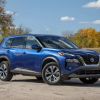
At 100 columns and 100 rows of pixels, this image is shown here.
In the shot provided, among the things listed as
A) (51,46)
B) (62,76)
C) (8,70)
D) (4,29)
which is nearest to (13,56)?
(8,70)

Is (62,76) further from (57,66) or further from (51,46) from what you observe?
(51,46)

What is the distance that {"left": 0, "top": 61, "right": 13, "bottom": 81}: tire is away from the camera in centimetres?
1087

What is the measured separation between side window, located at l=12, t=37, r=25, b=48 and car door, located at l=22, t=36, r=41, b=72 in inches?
10.2

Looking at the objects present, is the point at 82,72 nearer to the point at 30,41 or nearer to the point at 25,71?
the point at 25,71

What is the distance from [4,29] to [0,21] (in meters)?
1.33

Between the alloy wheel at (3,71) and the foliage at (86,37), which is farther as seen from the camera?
the foliage at (86,37)

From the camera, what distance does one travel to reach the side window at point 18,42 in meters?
10.6

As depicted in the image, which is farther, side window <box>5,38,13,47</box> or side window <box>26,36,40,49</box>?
side window <box>5,38,13,47</box>

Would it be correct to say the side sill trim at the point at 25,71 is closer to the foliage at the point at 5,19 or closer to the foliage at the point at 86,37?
the foliage at the point at 5,19

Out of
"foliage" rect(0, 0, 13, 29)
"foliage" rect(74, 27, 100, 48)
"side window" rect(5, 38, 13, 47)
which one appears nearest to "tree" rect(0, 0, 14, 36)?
"foliage" rect(0, 0, 13, 29)

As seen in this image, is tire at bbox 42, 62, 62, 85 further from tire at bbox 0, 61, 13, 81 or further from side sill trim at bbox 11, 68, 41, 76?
tire at bbox 0, 61, 13, 81

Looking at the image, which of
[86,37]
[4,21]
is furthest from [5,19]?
[86,37]

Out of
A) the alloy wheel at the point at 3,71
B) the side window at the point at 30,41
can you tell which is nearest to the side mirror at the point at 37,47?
the side window at the point at 30,41

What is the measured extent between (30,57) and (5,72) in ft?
5.49
